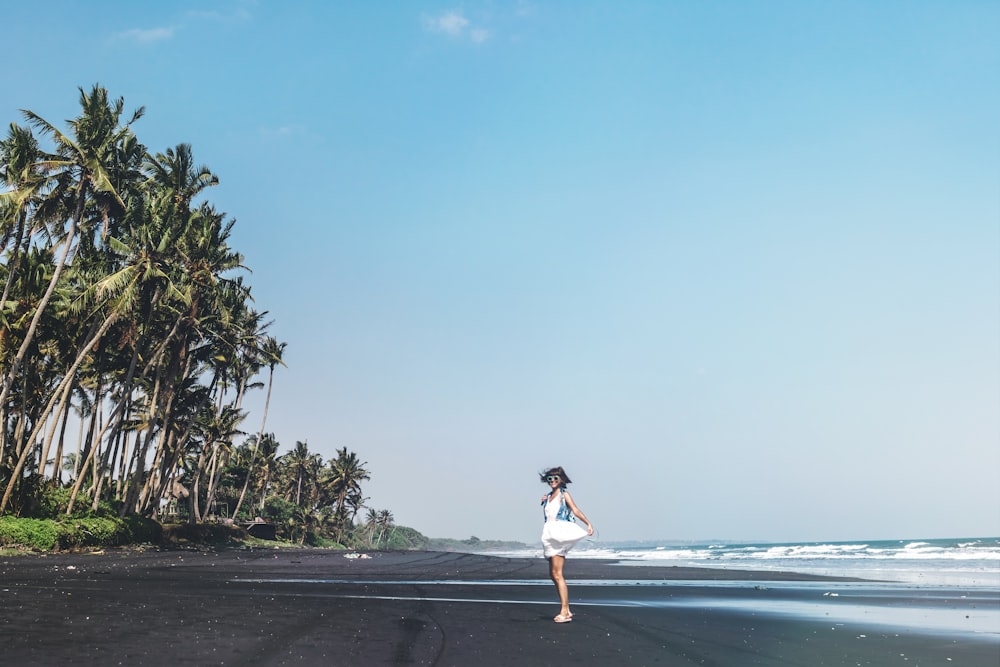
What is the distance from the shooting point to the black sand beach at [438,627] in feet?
22.0

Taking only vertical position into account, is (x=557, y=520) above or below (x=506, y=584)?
above

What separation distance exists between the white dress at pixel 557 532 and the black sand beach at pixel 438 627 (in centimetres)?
93

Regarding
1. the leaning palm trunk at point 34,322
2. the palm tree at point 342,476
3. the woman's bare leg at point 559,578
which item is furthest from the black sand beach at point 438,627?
the palm tree at point 342,476

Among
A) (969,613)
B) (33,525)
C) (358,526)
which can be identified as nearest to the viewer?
(969,613)

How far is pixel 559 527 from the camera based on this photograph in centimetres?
955

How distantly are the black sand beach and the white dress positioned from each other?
928mm

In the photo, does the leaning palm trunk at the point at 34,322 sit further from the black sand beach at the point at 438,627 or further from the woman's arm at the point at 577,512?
the woman's arm at the point at 577,512

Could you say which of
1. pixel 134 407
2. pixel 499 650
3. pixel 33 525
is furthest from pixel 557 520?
pixel 134 407

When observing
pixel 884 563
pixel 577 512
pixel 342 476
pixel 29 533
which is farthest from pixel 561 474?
pixel 342 476

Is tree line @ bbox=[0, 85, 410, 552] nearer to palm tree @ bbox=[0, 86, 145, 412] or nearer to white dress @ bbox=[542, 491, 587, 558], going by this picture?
palm tree @ bbox=[0, 86, 145, 412]

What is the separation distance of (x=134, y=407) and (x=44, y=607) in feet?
146

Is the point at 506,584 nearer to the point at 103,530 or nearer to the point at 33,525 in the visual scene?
the point at 33,525

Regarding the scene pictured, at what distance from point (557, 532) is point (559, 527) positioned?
0.07m

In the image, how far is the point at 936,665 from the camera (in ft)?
22.5
